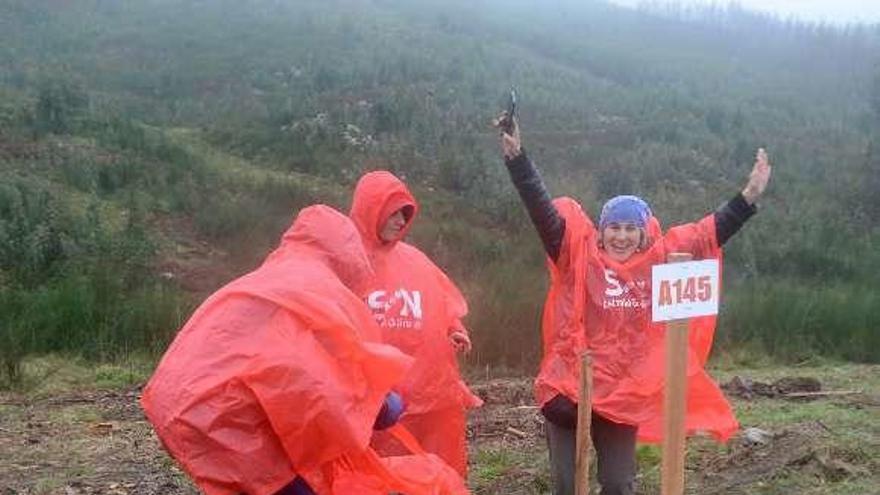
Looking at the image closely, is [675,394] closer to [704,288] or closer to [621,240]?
[704,288]

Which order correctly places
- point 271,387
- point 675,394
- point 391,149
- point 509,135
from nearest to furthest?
point 271,387 < point 675,394 < point 509,135 < point 391,149

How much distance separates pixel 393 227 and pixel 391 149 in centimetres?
1844

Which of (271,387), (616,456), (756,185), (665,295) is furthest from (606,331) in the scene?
(271,387)

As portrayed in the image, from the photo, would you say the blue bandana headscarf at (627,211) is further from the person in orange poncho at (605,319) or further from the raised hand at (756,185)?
the raised hand at (756,185)

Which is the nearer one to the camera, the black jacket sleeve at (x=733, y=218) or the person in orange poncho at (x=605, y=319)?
the person in orange poncho at (x=605, y=319)

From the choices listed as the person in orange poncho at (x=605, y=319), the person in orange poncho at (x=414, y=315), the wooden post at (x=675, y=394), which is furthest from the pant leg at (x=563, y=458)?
the wooden post at (x=675, y=394)

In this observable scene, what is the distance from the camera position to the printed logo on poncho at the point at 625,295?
3.89m

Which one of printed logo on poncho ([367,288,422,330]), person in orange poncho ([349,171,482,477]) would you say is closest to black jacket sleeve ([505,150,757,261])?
person in orange poncho ([349,171,482,477])

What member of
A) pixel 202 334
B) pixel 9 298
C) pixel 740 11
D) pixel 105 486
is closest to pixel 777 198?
pixel 9 298

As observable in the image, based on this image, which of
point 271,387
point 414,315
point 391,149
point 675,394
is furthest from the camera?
point 391,149

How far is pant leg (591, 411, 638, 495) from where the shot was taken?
153 inches

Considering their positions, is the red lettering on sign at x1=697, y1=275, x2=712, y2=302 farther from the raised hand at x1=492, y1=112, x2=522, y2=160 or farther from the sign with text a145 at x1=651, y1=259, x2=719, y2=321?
the raised hand at x1=492, y1=112, x2=522, y2=160

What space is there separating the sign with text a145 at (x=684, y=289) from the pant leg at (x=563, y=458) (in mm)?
801

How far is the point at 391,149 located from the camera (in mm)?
22328
